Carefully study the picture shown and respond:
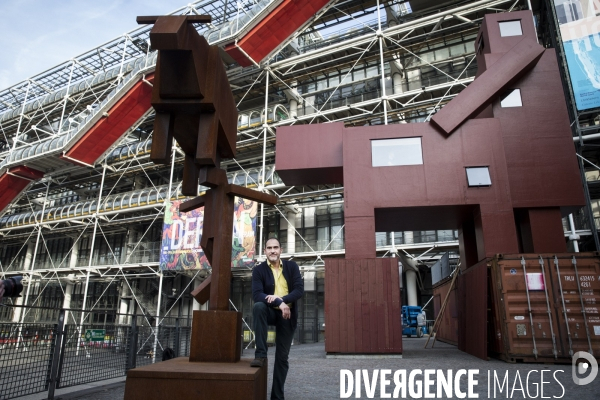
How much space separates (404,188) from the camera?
10500mm

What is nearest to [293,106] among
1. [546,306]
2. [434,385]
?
[546,306]

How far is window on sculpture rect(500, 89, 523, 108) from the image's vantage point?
11.0 meters

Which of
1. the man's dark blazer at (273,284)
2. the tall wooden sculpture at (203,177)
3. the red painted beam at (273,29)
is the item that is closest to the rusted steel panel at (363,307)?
the man's dark blazer at (273,284)

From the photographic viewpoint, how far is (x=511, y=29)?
1173cm

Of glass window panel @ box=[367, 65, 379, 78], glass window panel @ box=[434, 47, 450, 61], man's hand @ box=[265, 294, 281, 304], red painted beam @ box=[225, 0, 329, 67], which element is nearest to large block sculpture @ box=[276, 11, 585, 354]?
man's hand @ box=[265, 294, 281, 304]

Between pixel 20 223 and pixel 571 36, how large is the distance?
33.1 m

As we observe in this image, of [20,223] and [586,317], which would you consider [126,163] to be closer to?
[20,223]

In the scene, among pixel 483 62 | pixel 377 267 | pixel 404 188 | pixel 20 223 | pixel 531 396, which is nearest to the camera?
pixel 531 396

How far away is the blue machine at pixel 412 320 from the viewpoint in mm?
18889

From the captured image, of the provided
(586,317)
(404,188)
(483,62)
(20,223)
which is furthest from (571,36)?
(20,223)

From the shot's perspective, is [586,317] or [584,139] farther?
[584,139]

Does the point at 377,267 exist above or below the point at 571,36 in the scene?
below

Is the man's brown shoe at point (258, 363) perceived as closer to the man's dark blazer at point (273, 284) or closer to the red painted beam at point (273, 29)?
the man's dark blazer at point (273, 284)

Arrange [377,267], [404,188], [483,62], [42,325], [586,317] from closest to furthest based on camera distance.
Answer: [42,325]
[586,317]
[377,267]
[404,188]
[483,62]
